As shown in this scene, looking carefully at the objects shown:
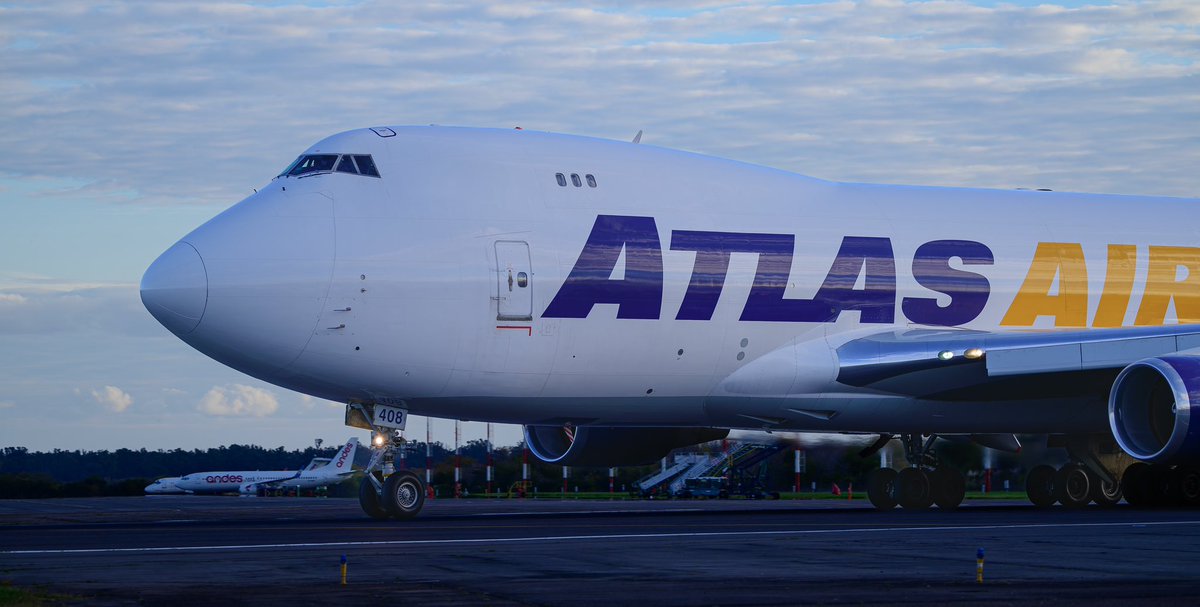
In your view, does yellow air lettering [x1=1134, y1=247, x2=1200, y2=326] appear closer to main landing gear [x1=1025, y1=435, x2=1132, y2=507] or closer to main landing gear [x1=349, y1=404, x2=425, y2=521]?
main landing gear [x1=1025, y1=435, x2=1132, y2=507]

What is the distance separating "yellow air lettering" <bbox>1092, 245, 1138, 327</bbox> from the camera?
2423cm

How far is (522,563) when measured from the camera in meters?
13.1

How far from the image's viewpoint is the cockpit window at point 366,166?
20127 mm

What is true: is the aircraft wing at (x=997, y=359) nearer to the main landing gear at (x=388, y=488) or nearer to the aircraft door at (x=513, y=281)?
the aircraft door at (x=513, y=281)

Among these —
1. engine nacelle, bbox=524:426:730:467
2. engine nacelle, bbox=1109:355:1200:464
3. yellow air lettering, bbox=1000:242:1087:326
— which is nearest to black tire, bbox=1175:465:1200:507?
yellow air lettering, bbox=1000:242:1087:326

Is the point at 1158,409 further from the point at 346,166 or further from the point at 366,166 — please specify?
the point at 346,166

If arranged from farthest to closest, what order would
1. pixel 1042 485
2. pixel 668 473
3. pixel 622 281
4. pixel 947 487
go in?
1. pixel 668 473
2. pixel 1042 485
3. pixel 947 487
4. pixel 622 281

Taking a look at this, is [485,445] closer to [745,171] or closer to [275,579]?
[745,171]

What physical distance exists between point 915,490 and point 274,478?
50.4 metres

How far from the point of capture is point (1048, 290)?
2398 centimetres

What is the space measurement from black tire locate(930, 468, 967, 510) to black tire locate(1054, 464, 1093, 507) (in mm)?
1804

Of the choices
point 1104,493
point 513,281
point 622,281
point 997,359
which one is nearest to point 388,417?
point 513,281

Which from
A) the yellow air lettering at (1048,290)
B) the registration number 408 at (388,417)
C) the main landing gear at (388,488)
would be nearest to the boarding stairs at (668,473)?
the yellow air lettering at (1048,290)

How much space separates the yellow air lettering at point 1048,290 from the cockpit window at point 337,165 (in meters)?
10.2
